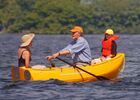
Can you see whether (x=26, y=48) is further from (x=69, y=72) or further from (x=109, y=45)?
(x=109, y=45)


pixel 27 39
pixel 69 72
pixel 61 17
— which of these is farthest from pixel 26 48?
pixel 61 17

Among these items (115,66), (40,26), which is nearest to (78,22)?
(40,26)

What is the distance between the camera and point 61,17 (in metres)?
126

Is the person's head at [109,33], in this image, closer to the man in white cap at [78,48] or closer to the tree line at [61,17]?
the man in white cap at [78,48]

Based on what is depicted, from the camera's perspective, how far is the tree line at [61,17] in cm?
12256

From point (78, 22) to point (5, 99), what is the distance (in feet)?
365

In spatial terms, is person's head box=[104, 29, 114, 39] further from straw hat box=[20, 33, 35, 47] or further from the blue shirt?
straw hat box=[20, 33, 35, 47]

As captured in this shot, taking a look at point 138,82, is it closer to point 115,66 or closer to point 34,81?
point 115,66

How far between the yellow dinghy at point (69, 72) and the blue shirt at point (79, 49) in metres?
0.39

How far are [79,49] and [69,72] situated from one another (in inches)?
30.5

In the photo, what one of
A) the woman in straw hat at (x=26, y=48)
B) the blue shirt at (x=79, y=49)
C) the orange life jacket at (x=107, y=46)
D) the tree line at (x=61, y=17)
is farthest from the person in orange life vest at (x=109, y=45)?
the tree line at (x=61, y=17)

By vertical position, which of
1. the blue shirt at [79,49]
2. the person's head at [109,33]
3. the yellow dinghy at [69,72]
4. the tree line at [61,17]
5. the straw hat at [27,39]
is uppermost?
the tree line at [61,17]

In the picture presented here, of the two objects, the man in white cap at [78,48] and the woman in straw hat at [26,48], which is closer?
the woman in straw hat at [26,48]

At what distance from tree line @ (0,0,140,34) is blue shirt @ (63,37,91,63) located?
332 feet
